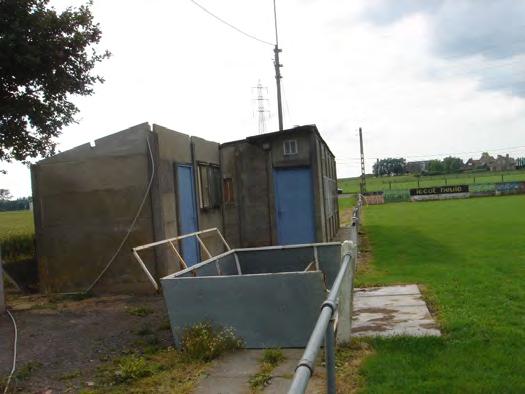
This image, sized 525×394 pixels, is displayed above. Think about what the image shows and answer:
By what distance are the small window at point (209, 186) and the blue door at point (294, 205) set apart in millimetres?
1675

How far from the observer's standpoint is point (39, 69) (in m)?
10.2

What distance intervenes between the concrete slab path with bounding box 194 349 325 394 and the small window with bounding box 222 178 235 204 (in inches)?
388

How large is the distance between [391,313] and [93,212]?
6.13 meters

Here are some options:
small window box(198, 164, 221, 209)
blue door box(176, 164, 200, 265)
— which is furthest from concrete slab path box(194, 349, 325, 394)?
small window box(198, 164, 221, 209)

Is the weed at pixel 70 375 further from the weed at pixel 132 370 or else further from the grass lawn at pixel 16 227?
the grass lawn at pixel 16 227

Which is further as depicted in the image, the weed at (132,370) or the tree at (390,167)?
the tree at (390,167)

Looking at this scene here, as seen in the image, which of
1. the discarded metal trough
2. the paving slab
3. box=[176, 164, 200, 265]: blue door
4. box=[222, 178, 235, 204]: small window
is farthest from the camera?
box=[222, 178, 235, 204]: small window

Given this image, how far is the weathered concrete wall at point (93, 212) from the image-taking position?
10.9m

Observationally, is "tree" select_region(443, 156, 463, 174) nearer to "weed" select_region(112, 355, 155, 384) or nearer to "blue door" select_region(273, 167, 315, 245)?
"blue door" select_region(273, 167, 315, 245)

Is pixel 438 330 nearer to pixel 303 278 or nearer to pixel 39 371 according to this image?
pixel 303 278

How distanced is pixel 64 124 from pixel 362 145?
51.8m

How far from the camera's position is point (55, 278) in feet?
37.1

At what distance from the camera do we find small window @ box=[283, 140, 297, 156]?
15.7 meters

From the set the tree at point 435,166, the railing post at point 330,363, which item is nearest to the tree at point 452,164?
the tree at point 435,166
